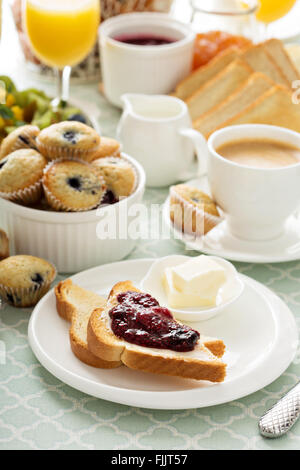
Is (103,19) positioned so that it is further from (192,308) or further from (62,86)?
(192,308)

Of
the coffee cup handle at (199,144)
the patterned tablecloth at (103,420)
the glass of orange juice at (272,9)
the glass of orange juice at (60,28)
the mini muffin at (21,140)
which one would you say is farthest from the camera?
the glass of orange juice at (272,9)

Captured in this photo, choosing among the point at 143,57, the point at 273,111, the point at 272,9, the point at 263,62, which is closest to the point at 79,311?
the point at 273,111

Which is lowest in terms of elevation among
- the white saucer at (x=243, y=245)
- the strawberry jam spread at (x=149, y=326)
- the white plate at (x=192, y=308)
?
the white saucer at (x=243, y=245)

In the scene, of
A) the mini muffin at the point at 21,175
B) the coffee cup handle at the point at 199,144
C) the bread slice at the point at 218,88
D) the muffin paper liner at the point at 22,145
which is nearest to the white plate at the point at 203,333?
the mini muffin at the point at 21,175

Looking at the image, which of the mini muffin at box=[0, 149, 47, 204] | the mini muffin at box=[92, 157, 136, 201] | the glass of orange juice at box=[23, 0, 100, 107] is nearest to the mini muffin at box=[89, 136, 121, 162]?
the mini muffin at box=[92, 157, 136, 201]

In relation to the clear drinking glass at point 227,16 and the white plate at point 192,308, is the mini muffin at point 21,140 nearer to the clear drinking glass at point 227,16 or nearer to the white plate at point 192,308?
the white plate at point 192,308

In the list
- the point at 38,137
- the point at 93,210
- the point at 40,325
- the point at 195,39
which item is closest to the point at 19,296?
the point at 40,325

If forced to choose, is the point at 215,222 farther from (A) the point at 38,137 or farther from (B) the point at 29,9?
(B) the point at 29,9

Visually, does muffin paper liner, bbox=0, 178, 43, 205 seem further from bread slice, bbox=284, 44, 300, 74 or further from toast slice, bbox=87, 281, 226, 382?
bread slice, bbox=284, 44, 300, 74
